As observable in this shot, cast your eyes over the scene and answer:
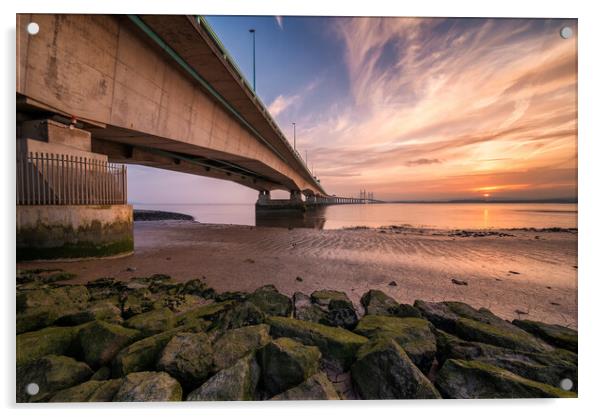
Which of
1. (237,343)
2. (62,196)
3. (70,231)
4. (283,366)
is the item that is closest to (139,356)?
(237,343)

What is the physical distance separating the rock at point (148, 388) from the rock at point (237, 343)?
0.38 m

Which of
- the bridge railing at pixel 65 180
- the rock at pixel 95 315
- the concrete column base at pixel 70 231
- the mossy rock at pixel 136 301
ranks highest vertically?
the bridge railing at pixel 65 180

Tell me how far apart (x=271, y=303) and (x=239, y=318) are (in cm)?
65

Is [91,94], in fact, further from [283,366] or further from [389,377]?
[389,377]

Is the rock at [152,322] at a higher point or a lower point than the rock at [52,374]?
higher

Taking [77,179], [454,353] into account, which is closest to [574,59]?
[454,353]

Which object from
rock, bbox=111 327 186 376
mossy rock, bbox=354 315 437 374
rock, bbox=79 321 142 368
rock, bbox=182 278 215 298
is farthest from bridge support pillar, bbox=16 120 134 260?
mossy rock, bbox=354 315 437 374

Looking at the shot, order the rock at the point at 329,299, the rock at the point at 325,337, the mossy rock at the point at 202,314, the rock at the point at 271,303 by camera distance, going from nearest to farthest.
A: the rock at the point at 325,337, the mossy rock at the point at 202,314, the rock at the point at 271,303, the rock at the point at 329,299

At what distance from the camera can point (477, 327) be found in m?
2.86

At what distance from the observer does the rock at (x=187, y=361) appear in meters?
2.10

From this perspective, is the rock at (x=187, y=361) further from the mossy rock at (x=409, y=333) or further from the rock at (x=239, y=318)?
the mossy rock at (x=409, y=333)

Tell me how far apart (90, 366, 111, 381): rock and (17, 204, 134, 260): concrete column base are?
418cm

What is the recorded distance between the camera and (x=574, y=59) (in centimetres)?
346

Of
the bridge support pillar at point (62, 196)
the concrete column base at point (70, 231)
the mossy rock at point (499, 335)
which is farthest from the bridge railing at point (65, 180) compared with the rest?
the mossy rock at point (499, 335)
